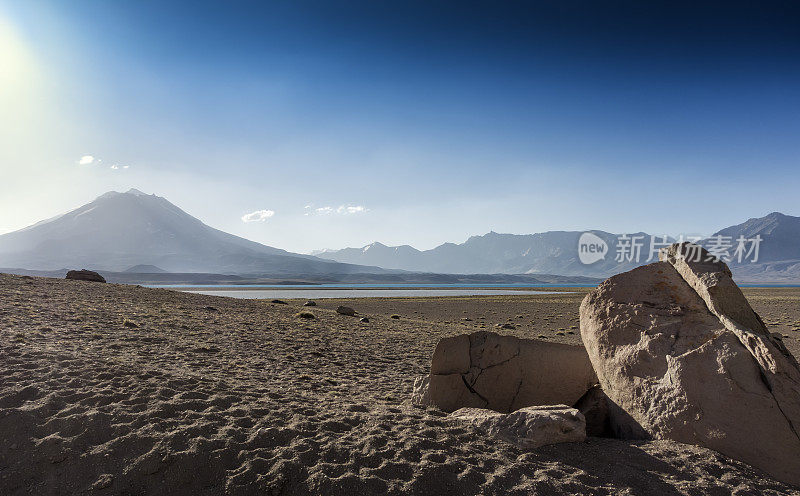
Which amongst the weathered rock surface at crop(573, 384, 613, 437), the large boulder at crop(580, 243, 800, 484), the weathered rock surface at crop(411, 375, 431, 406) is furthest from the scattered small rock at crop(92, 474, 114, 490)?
the large boulder at crop(580, 243, 800, 484)

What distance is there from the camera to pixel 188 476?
464cm

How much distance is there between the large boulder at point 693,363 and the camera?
495 cm

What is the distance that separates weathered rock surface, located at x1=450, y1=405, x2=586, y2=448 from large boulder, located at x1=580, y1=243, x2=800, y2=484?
3.91 feet

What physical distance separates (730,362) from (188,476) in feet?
23.9

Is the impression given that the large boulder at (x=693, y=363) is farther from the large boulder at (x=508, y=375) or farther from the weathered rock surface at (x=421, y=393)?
the weathered rock surface at (x=421, y=393)

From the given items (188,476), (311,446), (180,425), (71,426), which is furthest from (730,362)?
(71,426)

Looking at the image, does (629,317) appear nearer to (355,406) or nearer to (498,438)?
(498,438)

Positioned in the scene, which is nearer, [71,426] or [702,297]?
[71,426]

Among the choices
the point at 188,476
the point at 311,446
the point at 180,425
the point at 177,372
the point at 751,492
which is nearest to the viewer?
the point at 751,492

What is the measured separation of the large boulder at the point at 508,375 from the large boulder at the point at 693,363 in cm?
84

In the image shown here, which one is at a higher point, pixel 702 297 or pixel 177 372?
Answer: pixel 702 297

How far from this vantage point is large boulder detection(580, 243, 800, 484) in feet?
16.2

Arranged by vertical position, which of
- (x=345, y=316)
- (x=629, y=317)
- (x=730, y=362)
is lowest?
(x=345, y=316)

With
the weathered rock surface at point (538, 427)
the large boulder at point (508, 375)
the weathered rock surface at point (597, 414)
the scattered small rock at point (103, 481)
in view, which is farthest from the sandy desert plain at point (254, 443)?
the weathered rock surface at point (597, 414)
